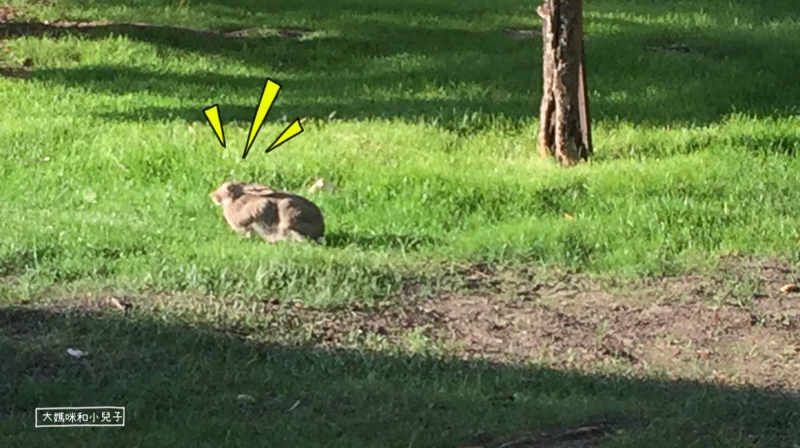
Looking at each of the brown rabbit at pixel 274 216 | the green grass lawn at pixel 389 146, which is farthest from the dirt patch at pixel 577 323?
the brown rabbit at pixel 274 216

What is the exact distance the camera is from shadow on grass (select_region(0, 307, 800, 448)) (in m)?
4.80

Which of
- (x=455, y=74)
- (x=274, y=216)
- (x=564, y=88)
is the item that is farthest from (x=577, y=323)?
(x=455, y=74)

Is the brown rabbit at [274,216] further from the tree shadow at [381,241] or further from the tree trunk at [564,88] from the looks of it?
the tree trunk at [564,88]

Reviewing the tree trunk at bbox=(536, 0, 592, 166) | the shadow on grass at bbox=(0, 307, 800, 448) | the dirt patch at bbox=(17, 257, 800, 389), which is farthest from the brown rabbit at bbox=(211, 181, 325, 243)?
the tree trunk at bbox=(536, 0, 592, 166)

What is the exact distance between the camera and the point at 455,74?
13.1 meters

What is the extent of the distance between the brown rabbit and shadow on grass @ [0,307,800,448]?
148cm

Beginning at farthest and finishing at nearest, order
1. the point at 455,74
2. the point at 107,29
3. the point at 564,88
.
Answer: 1. the point at 107,29
2. the point at 455,74
3. the point at 564,88

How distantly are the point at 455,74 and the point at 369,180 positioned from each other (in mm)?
4019

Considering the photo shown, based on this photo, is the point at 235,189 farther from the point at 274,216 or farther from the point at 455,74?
the point at 455,74

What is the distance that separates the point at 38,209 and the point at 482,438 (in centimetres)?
471

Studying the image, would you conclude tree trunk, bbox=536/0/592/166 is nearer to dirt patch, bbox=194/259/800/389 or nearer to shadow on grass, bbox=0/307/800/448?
dirt patch, bbox=194/259/800/389

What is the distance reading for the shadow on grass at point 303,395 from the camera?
480 centimetres

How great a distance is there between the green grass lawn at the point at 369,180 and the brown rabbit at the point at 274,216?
0.44ft

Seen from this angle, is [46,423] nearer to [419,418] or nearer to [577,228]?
[419,418]
